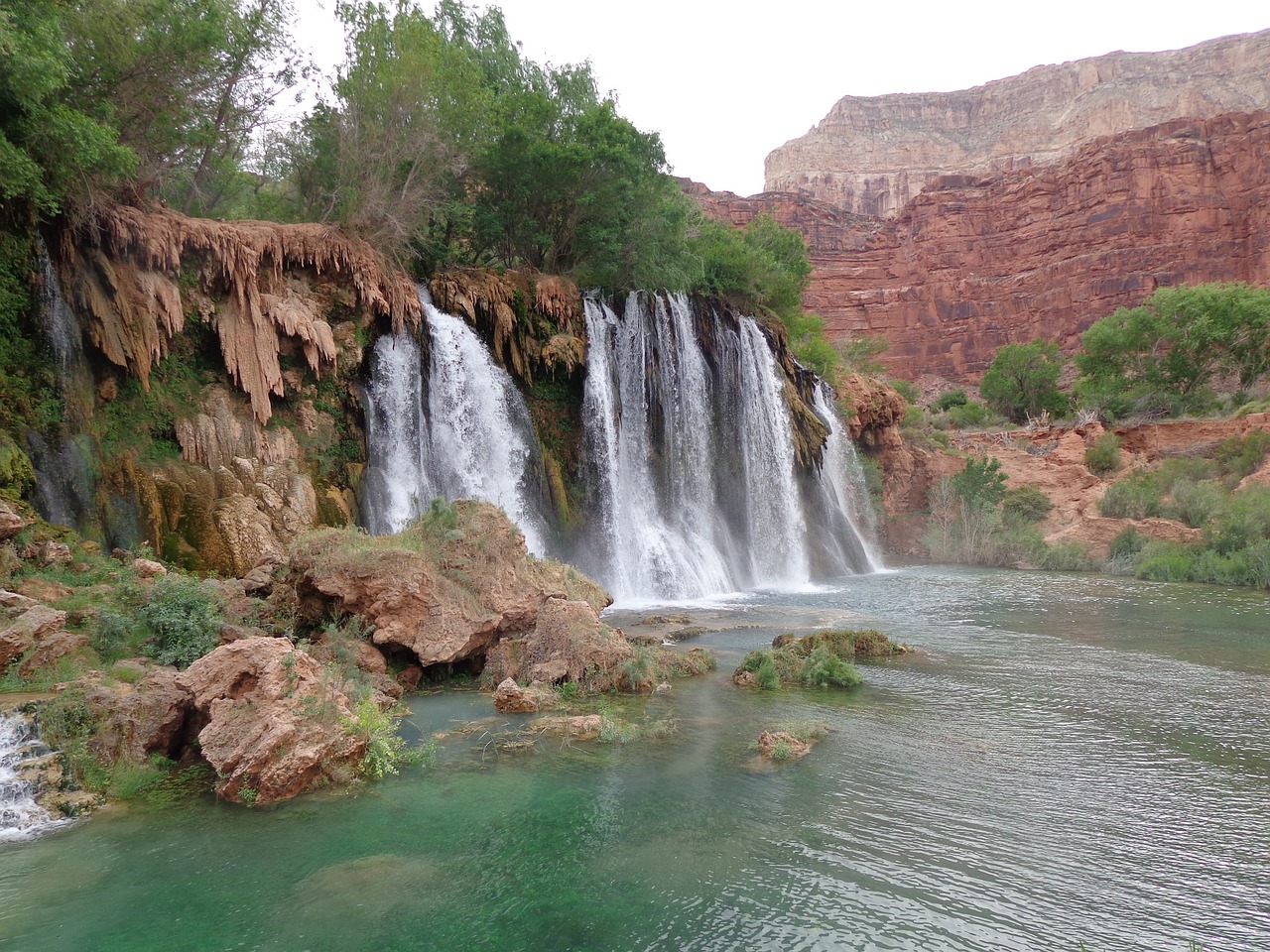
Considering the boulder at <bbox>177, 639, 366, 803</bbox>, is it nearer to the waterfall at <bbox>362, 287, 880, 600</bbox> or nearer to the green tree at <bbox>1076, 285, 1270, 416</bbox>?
the waterfall at <bbox>362, 287, 880, 600</bbox>

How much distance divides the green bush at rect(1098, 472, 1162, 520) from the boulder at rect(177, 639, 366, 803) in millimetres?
27496

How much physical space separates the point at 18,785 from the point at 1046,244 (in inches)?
2859

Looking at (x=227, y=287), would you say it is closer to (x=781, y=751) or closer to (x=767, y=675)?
(x=767, y=675)

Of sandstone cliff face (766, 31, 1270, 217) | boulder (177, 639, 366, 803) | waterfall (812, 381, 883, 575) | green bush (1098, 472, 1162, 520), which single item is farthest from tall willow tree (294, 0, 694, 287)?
sandstone cliff face (766, 31, 1270, 217)

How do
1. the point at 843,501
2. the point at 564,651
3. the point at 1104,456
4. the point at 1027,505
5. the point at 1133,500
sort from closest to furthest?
the point at 564,651 < the point at 1133,500 < the point at 1027,505 < the point at 843,501 < the point at 1104,456

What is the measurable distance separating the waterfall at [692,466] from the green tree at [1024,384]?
2628cm

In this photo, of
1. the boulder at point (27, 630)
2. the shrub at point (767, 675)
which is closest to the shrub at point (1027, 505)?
the shrub at point (767, 675)

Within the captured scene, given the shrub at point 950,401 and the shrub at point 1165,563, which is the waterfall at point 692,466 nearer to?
the shrub at point 1165,563

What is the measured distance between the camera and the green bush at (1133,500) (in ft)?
85.3

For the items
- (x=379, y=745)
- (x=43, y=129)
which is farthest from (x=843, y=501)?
(x=43, y=129)

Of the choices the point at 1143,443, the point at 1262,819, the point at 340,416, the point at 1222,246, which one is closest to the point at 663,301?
the point at 340,416

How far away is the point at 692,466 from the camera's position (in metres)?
22.7

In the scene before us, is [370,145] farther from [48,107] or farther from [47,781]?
[47,781]

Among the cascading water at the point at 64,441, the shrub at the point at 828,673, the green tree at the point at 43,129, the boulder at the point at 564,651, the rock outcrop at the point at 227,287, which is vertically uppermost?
the green tree at the point at 43,129
